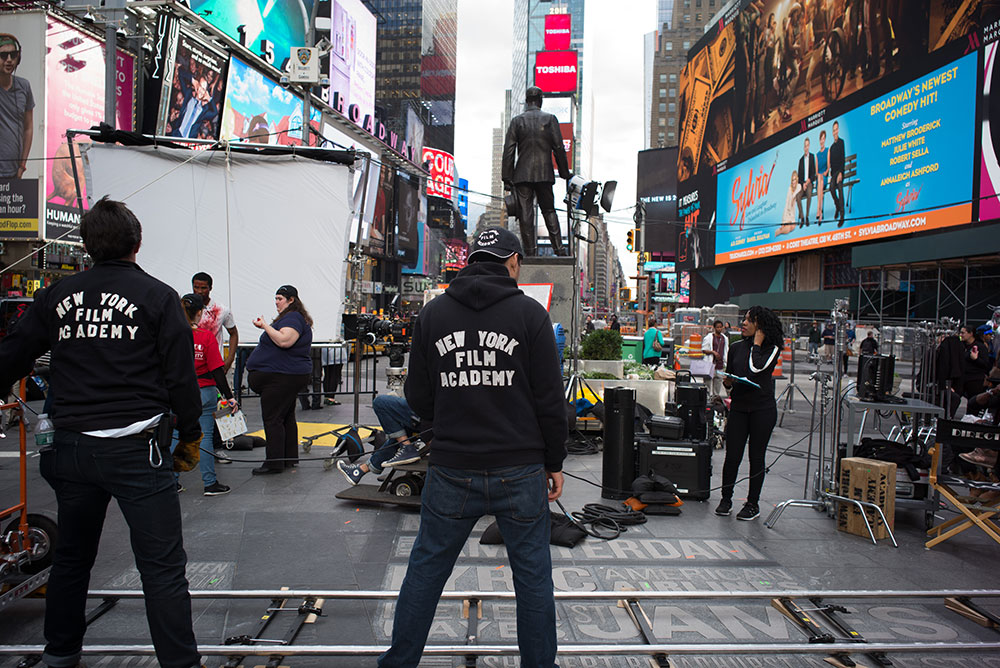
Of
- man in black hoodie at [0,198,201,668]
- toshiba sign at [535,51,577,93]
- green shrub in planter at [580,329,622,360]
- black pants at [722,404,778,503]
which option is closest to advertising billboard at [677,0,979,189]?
green shrub in planter at [580,329,622,360]

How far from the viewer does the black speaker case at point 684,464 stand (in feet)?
21.3

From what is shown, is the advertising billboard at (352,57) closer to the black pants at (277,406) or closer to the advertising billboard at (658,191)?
the advertising billboard at (658,191)

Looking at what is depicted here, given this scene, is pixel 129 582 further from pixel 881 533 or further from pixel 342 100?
pixel 342 100

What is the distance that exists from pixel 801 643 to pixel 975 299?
24884mm

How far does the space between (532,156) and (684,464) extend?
5.88m

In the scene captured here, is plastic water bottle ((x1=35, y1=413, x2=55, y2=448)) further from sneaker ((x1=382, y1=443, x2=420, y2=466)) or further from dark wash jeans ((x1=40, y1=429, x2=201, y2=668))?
sneaker ((x1=382, y1=443, x2=420, y2=466))

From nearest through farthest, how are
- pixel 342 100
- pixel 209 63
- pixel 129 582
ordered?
pixel 129 582 → pixel 209 63 → pixel 342 100

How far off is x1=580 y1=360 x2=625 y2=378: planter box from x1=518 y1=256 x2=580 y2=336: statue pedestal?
2.93 feet

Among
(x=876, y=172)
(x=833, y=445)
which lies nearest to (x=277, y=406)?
(x=833, y=445)

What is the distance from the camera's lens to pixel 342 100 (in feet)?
167

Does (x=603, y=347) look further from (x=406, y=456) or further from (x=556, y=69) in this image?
(x=556, y=69)

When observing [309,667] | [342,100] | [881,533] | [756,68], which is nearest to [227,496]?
[309,667]

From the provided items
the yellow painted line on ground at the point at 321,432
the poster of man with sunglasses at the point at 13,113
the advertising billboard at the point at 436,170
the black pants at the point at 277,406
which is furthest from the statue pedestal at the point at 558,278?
the advertising billboard at the point at 436,170

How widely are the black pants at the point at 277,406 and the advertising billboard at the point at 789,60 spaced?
26.2 m
